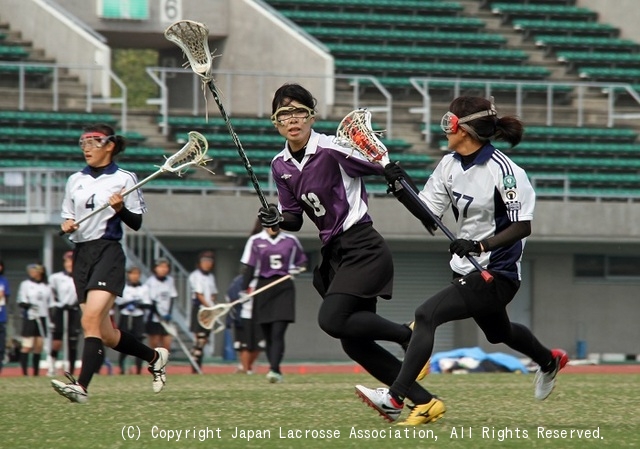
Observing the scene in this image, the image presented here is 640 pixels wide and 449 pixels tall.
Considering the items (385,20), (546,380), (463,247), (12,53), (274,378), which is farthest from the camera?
(385,20)

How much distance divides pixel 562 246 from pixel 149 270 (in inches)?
341

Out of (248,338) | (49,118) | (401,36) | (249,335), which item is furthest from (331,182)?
(401,36)

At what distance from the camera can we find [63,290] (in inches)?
709

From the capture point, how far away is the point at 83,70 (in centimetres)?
2639

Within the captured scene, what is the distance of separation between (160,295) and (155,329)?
1.64ft

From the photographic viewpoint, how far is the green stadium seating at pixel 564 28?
31.0 m

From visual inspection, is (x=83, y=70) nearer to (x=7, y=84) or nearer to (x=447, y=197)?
(x=7, y=84)

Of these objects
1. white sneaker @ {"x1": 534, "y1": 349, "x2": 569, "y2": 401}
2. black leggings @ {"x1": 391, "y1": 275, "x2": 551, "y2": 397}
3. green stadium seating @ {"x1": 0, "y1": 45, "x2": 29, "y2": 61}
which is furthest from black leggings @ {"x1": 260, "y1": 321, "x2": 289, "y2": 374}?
green stadium seating @ {"x1": 0, "y1": 45, "x2": 29, "y2": 61}

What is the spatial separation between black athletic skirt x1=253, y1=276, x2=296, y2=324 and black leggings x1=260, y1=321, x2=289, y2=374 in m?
0.08

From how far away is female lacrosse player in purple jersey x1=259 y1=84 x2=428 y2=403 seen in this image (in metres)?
7.68

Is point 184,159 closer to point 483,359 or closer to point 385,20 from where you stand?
point 483,359

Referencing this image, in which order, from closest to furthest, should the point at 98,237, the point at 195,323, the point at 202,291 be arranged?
the point at 98,237 < the point at 202,291 < the point at 195,323

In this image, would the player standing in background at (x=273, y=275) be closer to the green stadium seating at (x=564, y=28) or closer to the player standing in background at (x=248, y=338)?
the player standing in background at (x=248, y=338)

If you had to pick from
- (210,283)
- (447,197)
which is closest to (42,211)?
(210,283)
